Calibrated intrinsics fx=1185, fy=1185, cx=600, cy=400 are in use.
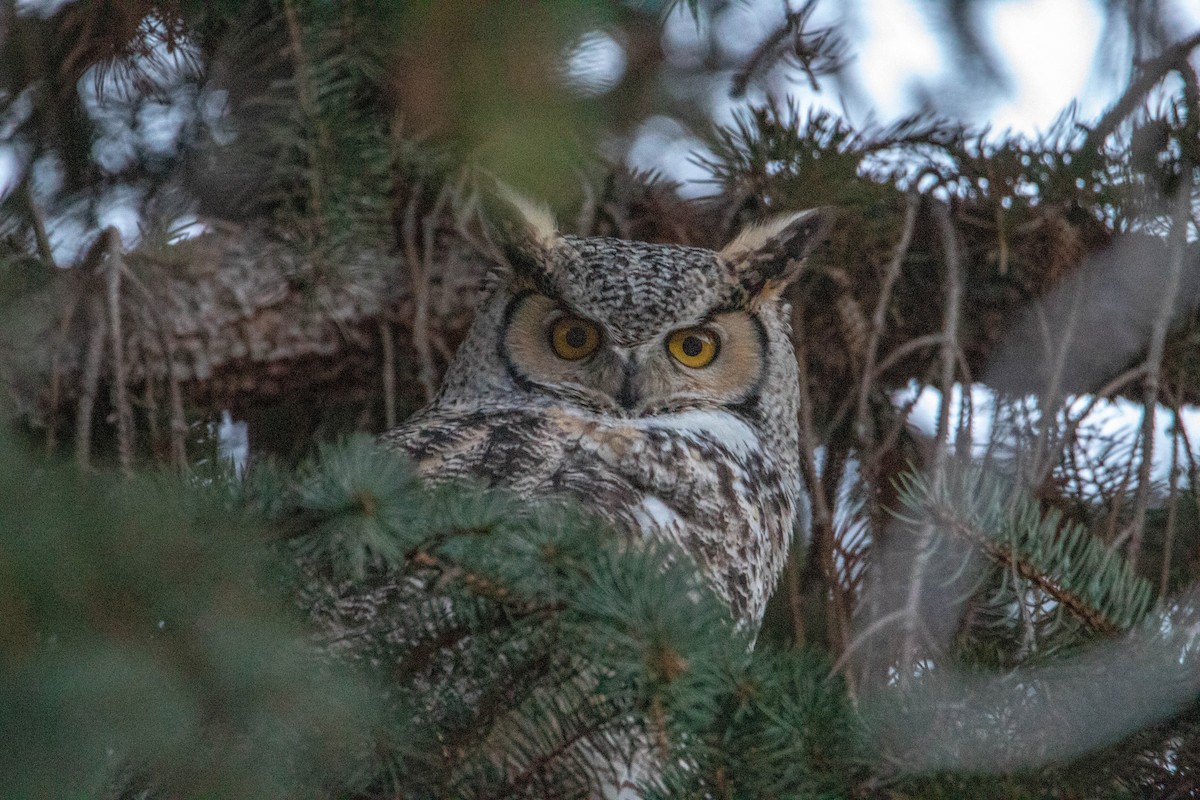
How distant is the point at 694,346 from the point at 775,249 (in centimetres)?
23

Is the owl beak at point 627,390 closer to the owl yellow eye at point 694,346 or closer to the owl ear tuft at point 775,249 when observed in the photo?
the owl yellow eye at point 694,346

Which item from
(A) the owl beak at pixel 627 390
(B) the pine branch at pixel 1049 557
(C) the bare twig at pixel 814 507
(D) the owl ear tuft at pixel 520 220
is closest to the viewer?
(B) the pine branch at pixel 1049 557

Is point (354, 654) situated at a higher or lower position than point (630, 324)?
lower

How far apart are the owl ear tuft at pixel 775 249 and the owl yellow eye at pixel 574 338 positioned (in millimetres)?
276

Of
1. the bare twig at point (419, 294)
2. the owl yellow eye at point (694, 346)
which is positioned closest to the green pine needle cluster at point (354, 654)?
the owl yellow eye at point (694, 346)

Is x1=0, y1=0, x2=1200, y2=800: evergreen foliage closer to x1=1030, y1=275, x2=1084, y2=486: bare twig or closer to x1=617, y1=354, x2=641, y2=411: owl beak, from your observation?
x1=1030, y1=275, x2=1084, y2=486: bare twig

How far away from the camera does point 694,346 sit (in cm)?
204

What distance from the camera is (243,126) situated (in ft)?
7.63

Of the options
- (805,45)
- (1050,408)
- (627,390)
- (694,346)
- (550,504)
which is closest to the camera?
(550,504)

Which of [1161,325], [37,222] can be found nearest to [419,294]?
[37,222]

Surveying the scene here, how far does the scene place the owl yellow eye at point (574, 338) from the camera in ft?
6.58

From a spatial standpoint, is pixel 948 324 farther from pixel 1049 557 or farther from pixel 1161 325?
pixel 1049 557

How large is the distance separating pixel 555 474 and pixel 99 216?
1.15 meters

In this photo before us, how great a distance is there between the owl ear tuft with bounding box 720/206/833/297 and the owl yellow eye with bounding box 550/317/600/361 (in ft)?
0.91
